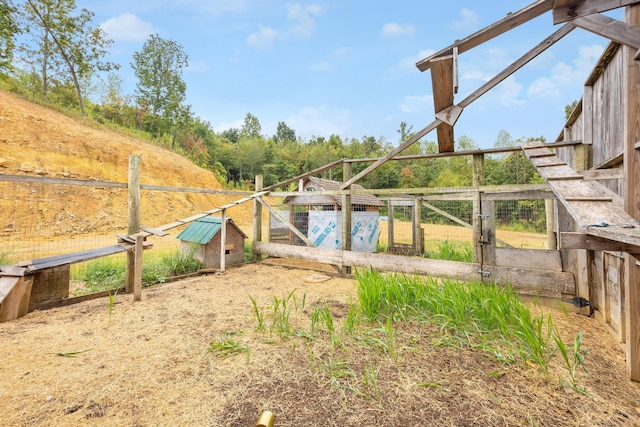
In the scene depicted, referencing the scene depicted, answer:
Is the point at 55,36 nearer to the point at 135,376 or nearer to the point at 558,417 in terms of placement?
the point at 135,376

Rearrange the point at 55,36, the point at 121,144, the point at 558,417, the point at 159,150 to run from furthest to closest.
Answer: the point at 159,150, the point at 55,36, the point at 121,144, the point at 558,417

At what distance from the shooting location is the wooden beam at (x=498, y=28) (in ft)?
7.02

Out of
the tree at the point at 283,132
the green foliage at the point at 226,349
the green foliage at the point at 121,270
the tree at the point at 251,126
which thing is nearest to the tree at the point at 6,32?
the green foliage at the point at 121,270

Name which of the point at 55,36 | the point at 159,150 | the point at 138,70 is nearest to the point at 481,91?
the point at 159,150

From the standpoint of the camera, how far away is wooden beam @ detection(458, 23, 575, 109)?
2612 millimetres

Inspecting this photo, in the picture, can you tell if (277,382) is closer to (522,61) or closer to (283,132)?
(522,61)

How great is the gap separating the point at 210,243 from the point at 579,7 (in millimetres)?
6206

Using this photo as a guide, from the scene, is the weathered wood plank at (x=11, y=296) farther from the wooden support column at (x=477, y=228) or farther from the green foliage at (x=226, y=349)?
the wooden support column at (x=477, y=228)

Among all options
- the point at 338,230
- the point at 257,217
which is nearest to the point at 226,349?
the point at 257,217

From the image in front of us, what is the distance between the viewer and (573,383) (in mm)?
1899

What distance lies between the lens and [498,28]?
2342 mm

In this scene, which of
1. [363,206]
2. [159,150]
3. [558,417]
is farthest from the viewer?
[159,150]

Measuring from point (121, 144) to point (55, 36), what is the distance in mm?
8132

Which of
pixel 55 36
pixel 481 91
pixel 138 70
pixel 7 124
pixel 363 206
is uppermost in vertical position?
pixel 138 70
